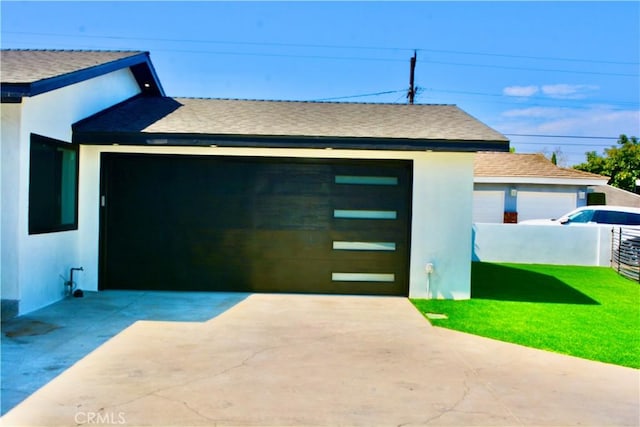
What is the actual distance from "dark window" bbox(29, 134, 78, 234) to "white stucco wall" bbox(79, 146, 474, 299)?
1.40 ft

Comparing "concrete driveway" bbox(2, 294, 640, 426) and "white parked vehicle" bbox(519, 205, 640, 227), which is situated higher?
"white parked vehicle" bbox(519, 205, 640, 227)

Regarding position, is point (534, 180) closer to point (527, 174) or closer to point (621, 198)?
point (527, 174)

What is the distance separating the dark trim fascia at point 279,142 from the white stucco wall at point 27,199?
0.59 metres

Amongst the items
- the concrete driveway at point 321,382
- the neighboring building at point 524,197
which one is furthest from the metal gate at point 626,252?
the concrete driveway at point 321,382

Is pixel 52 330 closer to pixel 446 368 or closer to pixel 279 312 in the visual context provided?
pixel 279 312

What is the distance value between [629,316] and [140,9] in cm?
1195

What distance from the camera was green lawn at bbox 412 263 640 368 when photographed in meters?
5.48

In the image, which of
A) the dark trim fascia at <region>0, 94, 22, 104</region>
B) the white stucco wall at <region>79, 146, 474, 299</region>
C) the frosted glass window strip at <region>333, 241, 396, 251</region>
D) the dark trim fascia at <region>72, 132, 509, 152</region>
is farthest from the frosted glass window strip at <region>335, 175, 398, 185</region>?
the dark trim fascia at <region>0, 94, 22, 104</region>

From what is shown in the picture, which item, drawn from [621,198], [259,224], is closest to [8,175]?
[259,224]

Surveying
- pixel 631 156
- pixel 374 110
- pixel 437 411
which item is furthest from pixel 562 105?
pixel 437 411

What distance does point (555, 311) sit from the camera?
23.7 ft

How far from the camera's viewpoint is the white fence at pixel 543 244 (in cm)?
1231

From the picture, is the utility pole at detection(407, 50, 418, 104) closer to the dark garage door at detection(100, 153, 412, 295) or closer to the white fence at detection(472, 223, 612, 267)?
the white fence at detection(472, 223, 612, 267)

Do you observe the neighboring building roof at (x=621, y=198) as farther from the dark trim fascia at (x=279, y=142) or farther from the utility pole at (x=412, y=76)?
the dark trim fascia at (x=279, y=142)
